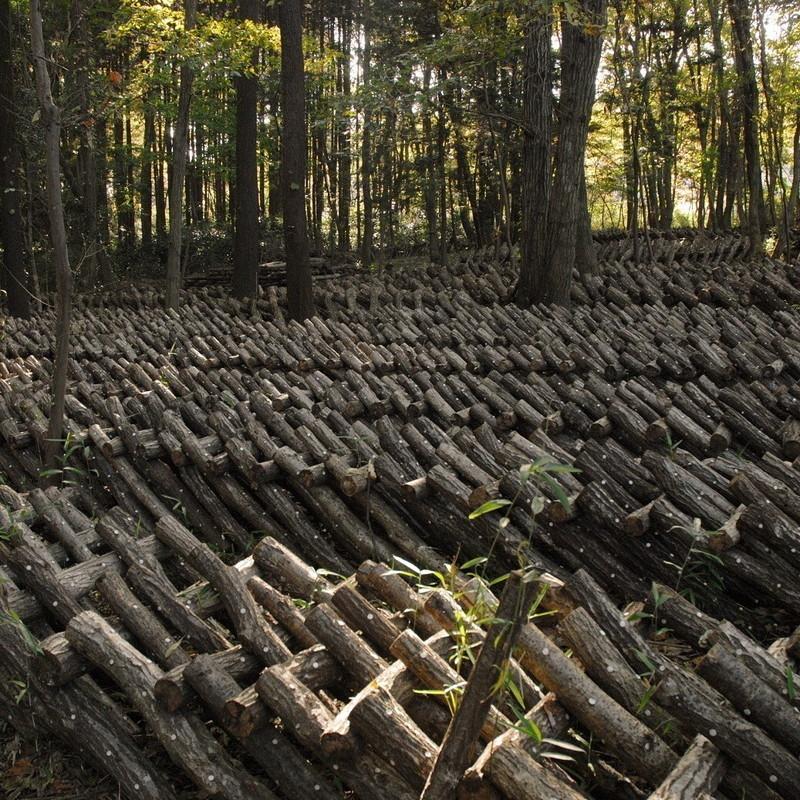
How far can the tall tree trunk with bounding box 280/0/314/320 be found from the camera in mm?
8531

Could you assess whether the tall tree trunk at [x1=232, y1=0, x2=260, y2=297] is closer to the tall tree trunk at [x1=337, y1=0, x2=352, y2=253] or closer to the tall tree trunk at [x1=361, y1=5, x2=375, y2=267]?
the tall tree trunk at [x1=361, y1=5, x2=375, y2=267]

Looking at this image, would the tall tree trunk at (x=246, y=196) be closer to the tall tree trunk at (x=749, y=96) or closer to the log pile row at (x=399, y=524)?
the log pile row at (x=399, y=524)

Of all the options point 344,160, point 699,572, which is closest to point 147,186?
point 344,160

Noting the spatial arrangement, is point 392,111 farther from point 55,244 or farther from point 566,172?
point 55,244

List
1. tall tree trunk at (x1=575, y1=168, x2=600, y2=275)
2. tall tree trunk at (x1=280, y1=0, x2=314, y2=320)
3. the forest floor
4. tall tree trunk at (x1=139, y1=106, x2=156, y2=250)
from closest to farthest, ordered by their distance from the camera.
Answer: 1. the forest floor
2. tall tree trunk at (x1=280, y1=0, x2=314, y2=320)
3. tall tree trunk at (x1=575, y1=168, x2=600, y2=275)
4. tall tree trunk at (x1=139, y1=106, x2=156, y2=250)

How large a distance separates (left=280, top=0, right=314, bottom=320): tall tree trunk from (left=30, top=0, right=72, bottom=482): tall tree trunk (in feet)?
15.1

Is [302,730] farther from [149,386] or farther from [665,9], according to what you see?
[665,9]

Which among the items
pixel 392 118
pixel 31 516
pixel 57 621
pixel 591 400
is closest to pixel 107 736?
pixel 57 621

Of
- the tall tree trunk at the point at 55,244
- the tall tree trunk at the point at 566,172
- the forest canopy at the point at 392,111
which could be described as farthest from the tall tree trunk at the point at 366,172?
the tall tree trunk at the point at 55,244

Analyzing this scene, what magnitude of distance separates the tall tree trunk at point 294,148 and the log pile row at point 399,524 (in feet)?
9.48

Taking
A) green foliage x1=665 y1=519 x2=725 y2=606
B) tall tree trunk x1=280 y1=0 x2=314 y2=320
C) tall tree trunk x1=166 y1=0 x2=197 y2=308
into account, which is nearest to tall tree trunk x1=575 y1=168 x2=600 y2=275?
tall tree trunk x1=280 y1=0 x2=314 y2=320

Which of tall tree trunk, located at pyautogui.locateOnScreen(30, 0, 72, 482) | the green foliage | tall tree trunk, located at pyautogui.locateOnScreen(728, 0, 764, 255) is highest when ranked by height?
tall tree trunk, located at pyautogui.locateOnScreen(728, 0, 764, 255)

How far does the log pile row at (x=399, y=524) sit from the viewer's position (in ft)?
6.29

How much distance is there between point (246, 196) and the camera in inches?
418
